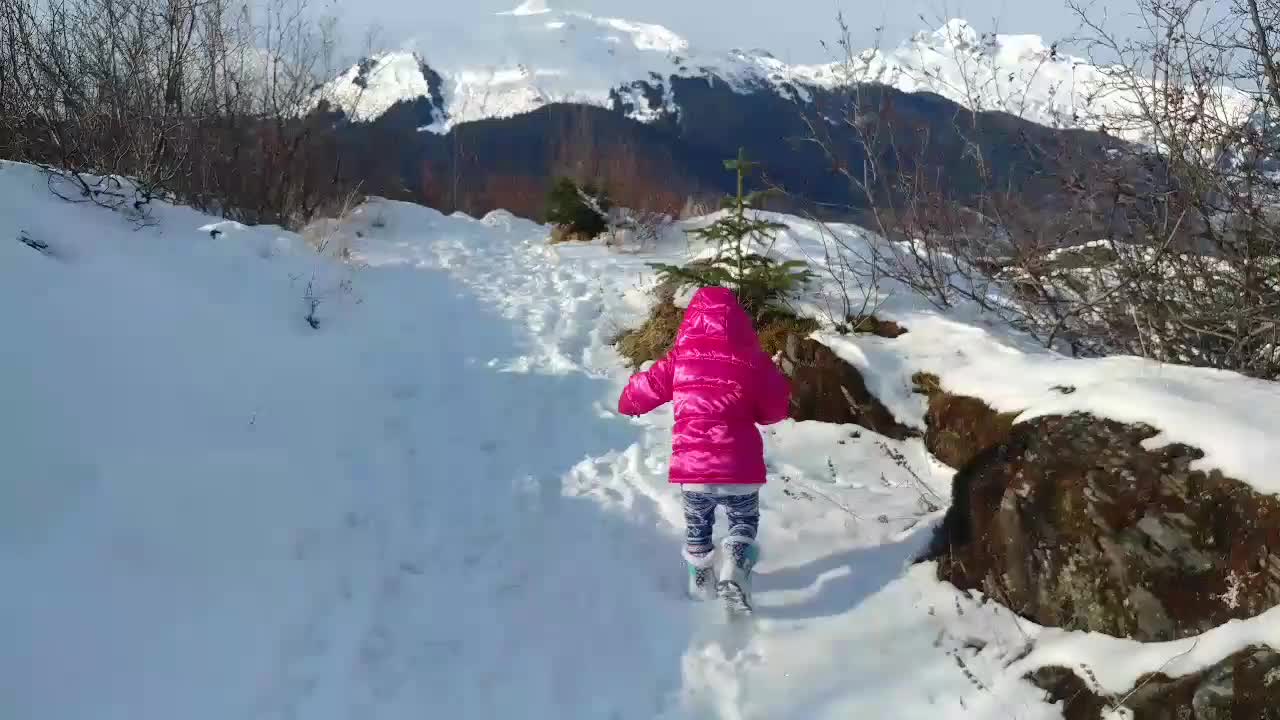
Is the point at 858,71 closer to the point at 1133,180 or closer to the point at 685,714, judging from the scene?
the point at 1133,180

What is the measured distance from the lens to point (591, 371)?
19.7ft

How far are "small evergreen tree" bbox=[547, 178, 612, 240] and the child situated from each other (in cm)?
1008

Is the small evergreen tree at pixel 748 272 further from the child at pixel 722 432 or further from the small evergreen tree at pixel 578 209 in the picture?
the small evergreen tree at pixel 578 209

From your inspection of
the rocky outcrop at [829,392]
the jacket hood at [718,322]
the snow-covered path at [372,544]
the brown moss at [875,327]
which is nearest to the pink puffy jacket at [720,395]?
the jacket hood at [718,322]

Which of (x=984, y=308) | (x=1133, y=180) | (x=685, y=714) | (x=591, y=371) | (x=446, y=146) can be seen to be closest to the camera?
(x=685, y=714)

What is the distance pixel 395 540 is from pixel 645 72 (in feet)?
218

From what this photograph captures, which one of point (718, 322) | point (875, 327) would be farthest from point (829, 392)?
point (718, 322)

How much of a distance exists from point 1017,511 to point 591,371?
3.81 meters

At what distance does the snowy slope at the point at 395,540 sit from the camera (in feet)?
8.15

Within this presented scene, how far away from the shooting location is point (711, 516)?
3186 millimetres

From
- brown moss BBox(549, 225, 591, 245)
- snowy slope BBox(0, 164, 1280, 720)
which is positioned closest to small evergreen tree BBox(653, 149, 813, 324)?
snowy slope BBox(0, 164, 1280, 720)

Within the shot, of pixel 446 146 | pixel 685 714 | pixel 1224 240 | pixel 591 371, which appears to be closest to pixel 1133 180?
pixel 1224 240

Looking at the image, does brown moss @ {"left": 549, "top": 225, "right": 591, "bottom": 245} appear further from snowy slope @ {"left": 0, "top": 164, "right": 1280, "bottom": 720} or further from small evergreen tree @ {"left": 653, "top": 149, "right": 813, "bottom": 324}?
snowy slope @ {"left": 0, "top": 164, "right": 1280, "bottom": 720}

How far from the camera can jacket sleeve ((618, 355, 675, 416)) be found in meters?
3.41
